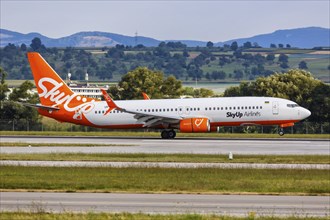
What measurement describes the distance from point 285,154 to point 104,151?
10534 millimetres

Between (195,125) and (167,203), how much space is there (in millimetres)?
35846

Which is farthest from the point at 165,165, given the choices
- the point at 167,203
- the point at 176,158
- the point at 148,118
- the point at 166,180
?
the point at 148,118

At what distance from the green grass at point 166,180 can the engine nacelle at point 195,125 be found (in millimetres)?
23935

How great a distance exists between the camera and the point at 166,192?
3034cm

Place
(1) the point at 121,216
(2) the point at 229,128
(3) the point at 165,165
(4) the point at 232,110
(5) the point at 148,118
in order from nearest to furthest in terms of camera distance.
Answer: (1) the point at 121,216 < (3) the point at 165,165 < (4) the point at 232,110 < (5) the point at 148,118 < (2) the point at 229,128

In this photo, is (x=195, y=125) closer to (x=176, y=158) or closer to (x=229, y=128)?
(x=229, y=128)

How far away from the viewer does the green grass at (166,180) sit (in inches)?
1224

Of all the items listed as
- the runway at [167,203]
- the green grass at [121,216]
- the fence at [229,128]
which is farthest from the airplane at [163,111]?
the green grass at [121,216]

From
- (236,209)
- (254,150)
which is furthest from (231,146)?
(236,209)

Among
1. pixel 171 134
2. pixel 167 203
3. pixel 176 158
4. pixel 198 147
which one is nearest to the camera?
pixel 167 203

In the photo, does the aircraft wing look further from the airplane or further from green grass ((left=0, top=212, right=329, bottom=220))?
green grass ((left=0, top=212, right=329, bottom=220))

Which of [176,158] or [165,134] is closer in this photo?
[176,158]

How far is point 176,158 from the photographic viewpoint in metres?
44.8

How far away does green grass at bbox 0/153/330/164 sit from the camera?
4350cm
